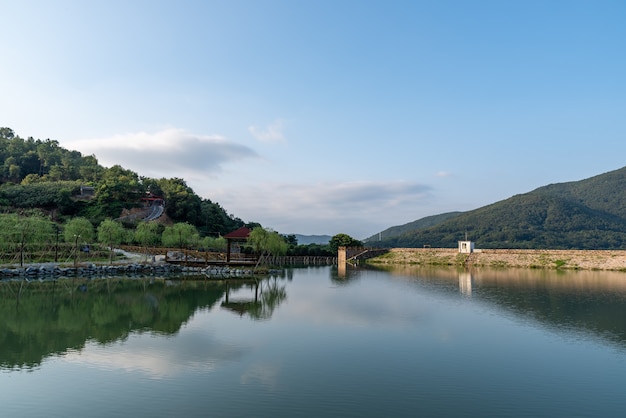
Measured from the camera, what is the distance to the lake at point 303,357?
10102mm

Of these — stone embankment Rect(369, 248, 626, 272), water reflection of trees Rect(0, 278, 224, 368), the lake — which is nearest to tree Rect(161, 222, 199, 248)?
water reflection of trees Rect(0, 278, 224, 368)

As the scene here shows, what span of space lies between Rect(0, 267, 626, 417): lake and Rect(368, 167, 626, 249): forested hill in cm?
9049

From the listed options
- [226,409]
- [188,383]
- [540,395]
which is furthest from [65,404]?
[540,395]

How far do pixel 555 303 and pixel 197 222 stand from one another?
230ft

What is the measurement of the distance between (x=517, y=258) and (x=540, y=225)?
62210 millimetres

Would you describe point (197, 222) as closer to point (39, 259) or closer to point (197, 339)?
point (39, 259)

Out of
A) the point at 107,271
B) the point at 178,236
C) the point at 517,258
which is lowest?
the point at 517,258

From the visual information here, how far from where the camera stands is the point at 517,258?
6638cm

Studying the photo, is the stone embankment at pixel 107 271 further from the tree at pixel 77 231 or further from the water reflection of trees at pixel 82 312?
the tree at pixel 77 231

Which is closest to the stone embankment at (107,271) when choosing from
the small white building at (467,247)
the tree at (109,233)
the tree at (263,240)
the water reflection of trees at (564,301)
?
the tree at (263,240)

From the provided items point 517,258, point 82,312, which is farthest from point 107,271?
point 517,258

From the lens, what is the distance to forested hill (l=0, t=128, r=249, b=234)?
7431 cm

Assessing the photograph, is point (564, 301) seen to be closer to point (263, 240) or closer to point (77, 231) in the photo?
point (263, 240)

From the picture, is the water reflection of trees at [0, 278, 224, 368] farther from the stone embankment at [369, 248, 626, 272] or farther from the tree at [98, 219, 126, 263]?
the stone embankment at [369, 248, 626, 272]
